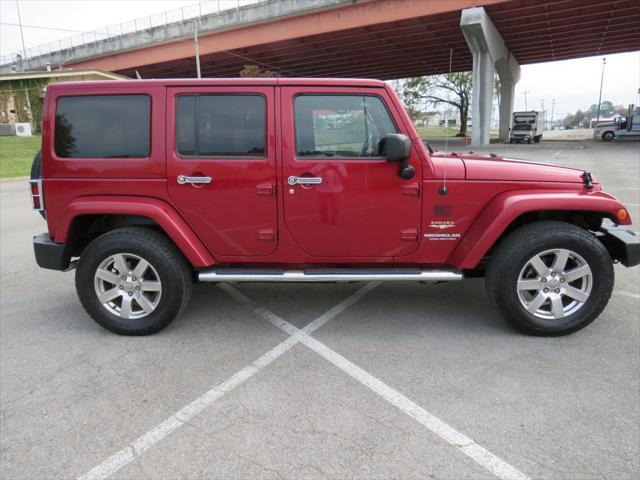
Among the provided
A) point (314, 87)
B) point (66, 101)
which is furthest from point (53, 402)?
point (314, 87)

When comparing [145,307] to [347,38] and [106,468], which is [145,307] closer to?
[106,468]

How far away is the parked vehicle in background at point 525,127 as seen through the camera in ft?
121

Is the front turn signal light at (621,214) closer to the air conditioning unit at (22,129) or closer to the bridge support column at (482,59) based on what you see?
the bridge support column at (482,59)

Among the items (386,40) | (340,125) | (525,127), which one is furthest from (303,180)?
(525,127)

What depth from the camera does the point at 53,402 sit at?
286 cm

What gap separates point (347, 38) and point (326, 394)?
1328 inches

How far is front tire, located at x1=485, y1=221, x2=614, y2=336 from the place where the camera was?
3.48 metres

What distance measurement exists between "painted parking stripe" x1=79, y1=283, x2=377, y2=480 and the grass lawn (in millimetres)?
16385

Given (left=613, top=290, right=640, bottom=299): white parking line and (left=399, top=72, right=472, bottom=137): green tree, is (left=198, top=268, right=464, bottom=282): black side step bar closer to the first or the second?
(left=613, top=290, right=640, bottom=299): white parking line

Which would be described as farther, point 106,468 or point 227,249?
point 227,249

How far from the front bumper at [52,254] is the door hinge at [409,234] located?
107 inches

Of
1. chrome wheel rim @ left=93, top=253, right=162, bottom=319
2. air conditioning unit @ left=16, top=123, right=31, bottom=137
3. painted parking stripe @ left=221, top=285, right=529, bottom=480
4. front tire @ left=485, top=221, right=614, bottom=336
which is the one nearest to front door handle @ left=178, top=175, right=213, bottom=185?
chrome wheel rim @ left=93, top=253, right=162, bottom=319

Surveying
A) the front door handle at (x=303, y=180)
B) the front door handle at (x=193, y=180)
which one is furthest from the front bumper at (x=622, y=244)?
the front door handle at (x=193, y=180)

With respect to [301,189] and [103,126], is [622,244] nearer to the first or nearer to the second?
[301,189]
